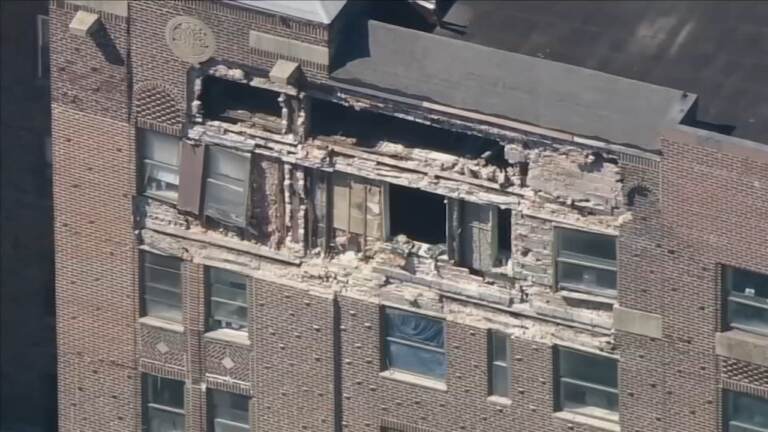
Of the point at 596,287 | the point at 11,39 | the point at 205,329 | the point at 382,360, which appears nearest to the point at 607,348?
the point at 596,287

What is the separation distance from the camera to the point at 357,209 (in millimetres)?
52594

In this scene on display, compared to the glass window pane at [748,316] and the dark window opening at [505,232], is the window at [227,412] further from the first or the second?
the glass window pane at [748,316]

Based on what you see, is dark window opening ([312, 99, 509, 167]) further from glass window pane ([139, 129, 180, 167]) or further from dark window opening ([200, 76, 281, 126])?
glass window pane ([139, 129, 180, 167])

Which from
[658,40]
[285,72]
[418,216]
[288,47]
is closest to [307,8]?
[288,47]

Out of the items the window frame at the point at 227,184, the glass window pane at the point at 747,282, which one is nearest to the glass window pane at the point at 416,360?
the window frame at the point at 227,184

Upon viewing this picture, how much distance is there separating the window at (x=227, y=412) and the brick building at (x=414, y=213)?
5 cm

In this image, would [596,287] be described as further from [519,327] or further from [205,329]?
[205,329]

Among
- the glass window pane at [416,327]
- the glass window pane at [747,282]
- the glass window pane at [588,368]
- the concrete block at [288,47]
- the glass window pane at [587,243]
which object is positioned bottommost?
the glass window pane at [588,368]

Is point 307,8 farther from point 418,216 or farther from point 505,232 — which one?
point 505,232

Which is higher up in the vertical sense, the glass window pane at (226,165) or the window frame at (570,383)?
the glass window pane at (226,165)

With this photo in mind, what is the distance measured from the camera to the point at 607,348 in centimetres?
5109

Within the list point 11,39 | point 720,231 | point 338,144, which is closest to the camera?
point 720,231

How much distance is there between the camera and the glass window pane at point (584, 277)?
5072 centimetres

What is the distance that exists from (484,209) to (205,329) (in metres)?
6.16
